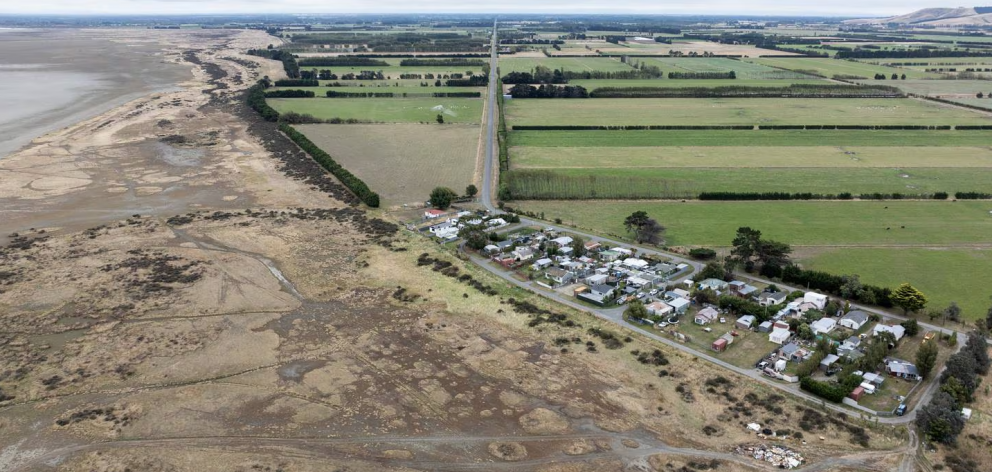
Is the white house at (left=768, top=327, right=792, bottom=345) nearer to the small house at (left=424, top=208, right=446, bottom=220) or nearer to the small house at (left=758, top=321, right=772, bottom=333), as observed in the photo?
the small house at (left=758, top=321, right=772, bottom=333)

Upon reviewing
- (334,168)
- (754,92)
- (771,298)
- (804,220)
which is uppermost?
(754,92)

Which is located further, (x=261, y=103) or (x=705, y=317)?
(x=261, y=103)

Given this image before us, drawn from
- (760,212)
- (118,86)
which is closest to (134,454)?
(760,212)

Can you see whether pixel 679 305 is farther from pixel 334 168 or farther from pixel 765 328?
pixel 334 168

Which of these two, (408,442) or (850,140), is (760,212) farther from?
(408,442)

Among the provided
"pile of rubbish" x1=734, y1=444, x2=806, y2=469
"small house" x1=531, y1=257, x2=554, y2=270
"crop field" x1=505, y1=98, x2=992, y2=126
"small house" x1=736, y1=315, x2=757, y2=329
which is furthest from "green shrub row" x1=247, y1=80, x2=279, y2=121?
"pile of rubbish" x1=734, y1=444, x2=806, y2=469

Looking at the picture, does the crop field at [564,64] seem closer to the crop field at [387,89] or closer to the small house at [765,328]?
the crop field at [387,89]

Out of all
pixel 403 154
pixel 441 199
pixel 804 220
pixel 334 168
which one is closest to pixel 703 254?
pixel 804 220
